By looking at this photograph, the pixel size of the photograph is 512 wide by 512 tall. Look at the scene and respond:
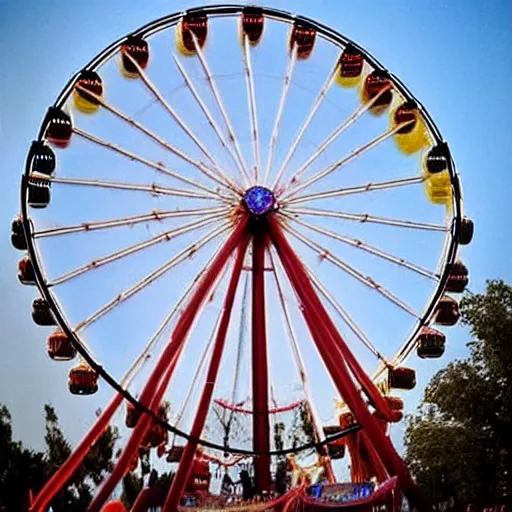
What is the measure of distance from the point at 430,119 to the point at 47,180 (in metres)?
3.00

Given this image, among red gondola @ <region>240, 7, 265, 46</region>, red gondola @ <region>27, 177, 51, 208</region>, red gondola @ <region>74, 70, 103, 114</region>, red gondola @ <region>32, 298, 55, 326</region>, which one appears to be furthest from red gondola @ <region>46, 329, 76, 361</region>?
red gondola @ <region>240, 7, 265, 46</region>

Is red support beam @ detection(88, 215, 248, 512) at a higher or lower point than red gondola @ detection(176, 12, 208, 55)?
lower

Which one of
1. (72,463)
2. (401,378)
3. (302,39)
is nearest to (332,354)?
(401,378)

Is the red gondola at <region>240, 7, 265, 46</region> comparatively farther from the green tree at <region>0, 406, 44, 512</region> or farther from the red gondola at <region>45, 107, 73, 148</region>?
the green tree at <region>0, 406, 44, 512</region>

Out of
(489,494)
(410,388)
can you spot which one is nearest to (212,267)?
(410,388)

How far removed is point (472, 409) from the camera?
9.41 meters

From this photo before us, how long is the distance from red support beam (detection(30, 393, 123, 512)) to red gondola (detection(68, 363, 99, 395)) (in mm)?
279

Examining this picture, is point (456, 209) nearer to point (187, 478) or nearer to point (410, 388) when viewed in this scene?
point (410, 388)

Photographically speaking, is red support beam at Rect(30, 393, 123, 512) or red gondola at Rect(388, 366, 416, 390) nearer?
red support beam at Rect(30, 393, 123, 512)

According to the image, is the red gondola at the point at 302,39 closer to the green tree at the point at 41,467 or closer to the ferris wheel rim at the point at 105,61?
the ferris wheel rim at the point at 105,61

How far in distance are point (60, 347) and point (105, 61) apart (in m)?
2.26

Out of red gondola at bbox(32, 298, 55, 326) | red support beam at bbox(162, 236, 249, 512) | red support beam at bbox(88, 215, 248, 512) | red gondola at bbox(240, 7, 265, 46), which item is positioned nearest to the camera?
red support beam at bbox(162, 236, 249, 512)

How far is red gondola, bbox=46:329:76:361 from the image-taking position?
7488 millimetres

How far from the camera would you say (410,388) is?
25.8 feet
